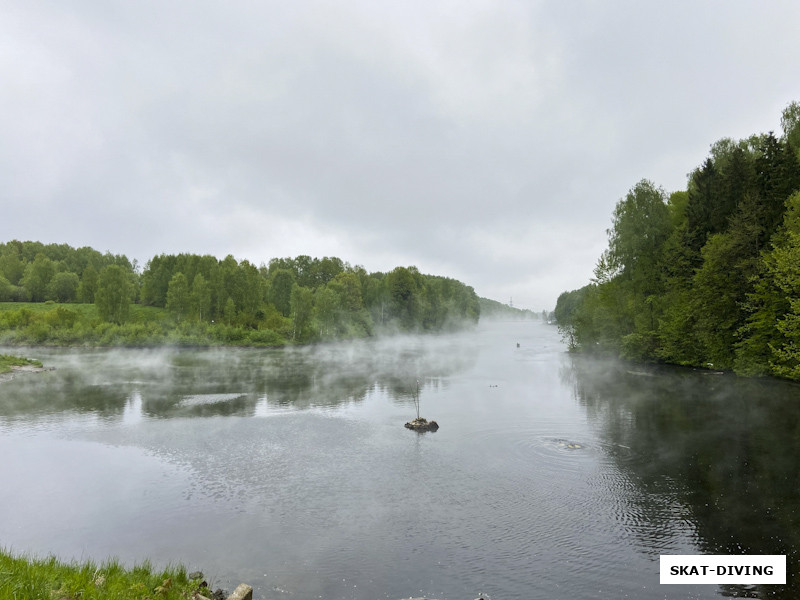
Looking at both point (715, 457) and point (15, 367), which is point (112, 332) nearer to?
point (15, 367)

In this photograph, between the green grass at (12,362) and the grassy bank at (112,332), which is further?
the grassy bank at (112,332)

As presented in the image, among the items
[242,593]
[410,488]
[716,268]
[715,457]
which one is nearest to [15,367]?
[410,488]

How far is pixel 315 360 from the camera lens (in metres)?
76.9

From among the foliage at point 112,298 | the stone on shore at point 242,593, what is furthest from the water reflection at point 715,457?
the foliage at point 112,298

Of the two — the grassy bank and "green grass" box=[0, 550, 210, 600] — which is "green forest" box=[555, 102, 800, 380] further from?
the grassy bank

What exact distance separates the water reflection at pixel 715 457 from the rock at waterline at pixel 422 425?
33.1 feet

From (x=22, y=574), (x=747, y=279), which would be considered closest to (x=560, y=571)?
(x=22, y=574)

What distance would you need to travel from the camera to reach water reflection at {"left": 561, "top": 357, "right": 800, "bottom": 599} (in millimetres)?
15320

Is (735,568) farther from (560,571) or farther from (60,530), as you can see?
(60,530)

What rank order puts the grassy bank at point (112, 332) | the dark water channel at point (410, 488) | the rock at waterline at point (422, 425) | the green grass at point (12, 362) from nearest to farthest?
the dark water channel at point (410, 488), the rock at waterline at point (422, 425), the green grass at point (12, 362), the grassy bank at point (112, 332)

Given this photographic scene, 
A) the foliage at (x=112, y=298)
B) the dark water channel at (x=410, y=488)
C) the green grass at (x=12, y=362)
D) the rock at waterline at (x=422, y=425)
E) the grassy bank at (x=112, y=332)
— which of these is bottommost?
the dark water channel at (x=410, y=488)

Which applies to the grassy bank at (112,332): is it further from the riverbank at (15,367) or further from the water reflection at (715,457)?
the water reflection at (715,457)

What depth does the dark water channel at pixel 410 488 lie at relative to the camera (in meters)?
13.7

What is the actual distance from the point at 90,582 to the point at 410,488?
12.3 metres
